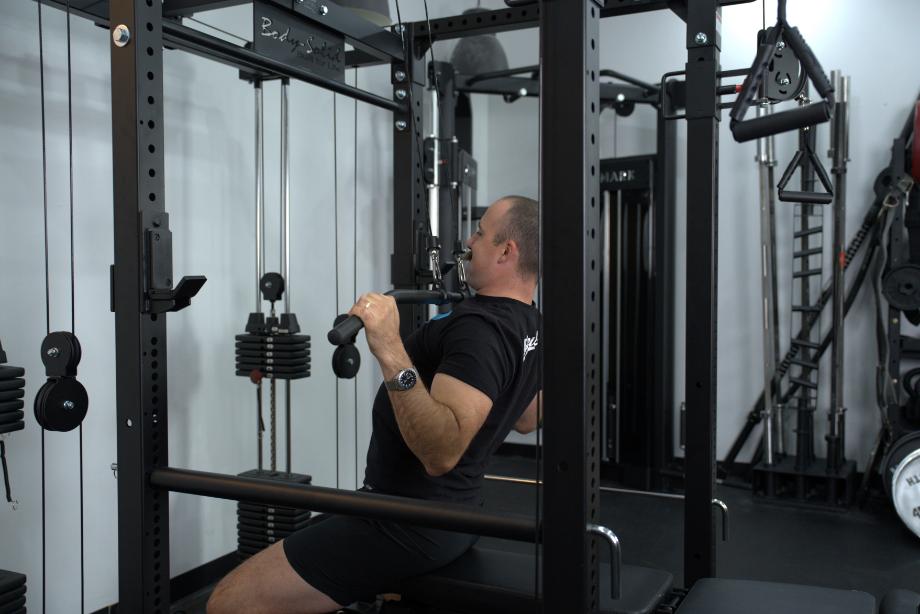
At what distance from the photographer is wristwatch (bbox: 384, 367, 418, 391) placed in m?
1.66

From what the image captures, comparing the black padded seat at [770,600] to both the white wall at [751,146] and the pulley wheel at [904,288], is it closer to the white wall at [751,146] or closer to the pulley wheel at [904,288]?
the pulley wheel at [904,288]

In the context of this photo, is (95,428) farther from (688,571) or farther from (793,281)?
(793,281)

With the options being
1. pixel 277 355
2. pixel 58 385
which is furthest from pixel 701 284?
pixel 58 385

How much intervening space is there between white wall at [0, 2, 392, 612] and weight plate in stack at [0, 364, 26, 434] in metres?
0.52

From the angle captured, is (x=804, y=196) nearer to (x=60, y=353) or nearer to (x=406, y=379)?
(x=406, y=379)

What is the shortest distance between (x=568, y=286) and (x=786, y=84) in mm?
1080

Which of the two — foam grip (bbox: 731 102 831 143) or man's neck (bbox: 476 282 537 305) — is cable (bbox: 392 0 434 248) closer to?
man's neck (bbox: 476 282 537 305)

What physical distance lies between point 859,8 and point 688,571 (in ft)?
12.4

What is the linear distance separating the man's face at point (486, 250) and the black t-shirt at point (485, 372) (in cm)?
7

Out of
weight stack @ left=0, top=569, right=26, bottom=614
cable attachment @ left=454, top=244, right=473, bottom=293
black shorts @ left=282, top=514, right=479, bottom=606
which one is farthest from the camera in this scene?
cable attachment @ left=454, top=244, right=473, bottom=293

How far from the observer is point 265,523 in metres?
2.73

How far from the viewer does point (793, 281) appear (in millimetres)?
4707

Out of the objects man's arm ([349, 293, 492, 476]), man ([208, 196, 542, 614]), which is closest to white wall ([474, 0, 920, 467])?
man ([208, 196, 542, 614])

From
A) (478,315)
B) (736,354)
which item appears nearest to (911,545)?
(736,354)
